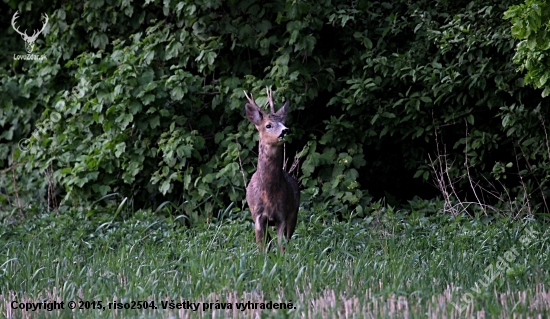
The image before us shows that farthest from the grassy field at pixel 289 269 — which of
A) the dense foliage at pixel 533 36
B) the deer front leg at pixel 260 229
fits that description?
the dense foliage at pixel 533 36

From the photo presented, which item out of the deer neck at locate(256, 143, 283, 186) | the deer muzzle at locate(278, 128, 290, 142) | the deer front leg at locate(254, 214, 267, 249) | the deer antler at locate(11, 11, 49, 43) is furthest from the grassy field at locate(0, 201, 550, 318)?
the deer antler at locate(11, 11, 49, 43)

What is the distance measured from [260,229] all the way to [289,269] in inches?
49.6

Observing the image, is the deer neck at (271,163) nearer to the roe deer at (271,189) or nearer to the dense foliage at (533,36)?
the roe deer at (271,189)

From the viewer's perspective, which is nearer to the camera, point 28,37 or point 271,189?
point 271,189

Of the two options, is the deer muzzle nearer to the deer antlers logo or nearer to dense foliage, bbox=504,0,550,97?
dense foliage, bbox=504,0,550,97

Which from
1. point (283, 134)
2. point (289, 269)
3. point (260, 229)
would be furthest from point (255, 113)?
point (289, 269)

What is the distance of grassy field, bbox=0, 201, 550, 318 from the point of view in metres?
5.17

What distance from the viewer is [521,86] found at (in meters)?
9.22

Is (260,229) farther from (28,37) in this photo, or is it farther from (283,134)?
(28,37)

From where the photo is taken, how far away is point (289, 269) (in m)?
6.04

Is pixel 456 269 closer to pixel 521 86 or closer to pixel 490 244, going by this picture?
pixel 490 244

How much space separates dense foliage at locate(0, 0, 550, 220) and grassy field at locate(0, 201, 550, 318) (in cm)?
104

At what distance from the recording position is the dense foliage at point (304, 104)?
31.4ft

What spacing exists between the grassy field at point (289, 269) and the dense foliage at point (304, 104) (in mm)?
1038
